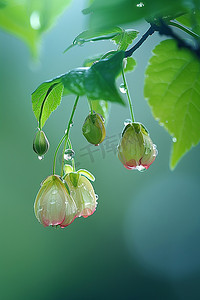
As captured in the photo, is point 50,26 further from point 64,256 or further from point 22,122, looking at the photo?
point 64,256

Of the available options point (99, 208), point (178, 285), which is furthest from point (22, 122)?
point (178, 285)

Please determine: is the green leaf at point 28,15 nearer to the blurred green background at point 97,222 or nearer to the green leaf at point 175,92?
the green leaf at point 175,92

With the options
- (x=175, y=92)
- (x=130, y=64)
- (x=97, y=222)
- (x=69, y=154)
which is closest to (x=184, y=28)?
(x=175, y=92)

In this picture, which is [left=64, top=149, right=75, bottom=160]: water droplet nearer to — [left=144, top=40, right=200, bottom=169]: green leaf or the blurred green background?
[left=144, top=40, right=200, bottom=169]: green leaf

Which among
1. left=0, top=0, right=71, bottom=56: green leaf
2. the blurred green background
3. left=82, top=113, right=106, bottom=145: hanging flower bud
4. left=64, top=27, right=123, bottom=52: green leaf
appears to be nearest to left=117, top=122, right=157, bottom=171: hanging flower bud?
left=82, top=113, right=106, bottom=145: hanging flower bud

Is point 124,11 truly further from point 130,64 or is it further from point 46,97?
point 130,64
